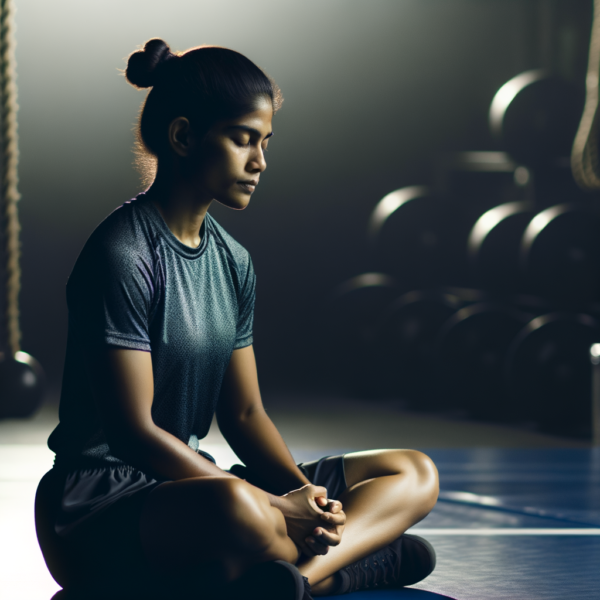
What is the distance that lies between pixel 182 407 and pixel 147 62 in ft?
1.65

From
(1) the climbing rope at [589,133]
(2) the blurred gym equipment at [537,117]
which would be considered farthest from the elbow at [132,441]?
(2) the blurred gym equipment at [537,117]

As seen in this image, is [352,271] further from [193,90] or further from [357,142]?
[193,90]

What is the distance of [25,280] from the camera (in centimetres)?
646

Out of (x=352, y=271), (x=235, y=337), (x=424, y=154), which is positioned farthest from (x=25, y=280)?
(x=235, y=337)

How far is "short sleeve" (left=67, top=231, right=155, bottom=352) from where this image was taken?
1408 millimetres

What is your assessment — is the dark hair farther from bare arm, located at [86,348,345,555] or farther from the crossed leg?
the crossed leg

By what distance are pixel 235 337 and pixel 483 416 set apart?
310 centimetres

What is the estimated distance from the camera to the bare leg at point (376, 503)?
5.29 ft

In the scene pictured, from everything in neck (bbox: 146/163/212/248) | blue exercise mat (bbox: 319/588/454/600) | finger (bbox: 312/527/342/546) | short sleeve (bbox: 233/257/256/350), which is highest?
neck (bbox: 146/163/212/248)

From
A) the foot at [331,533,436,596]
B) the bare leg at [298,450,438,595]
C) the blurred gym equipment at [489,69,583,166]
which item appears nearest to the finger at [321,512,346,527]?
the bare leg at [298,450,438,595]

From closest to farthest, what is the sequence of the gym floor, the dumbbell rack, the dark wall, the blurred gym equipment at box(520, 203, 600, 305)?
the gym floor < the dumbbell rack < the blurred gym equipment at box(520, 203, 600, 305) < the dark wall

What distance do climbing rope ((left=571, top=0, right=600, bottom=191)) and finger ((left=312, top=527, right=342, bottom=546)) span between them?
3.27m

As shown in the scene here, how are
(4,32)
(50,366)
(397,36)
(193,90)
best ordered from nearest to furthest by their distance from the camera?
(193,90)
(4,32)
(50,366)
(397,36)

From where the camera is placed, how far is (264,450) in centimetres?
164
